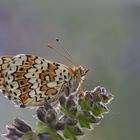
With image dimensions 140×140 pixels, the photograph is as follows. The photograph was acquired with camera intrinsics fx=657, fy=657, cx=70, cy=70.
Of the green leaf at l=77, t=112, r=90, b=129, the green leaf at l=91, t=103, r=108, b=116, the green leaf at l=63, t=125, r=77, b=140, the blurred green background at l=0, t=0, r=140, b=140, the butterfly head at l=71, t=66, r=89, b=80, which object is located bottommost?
the green leaf at l=63, t=125, r=77, b=140

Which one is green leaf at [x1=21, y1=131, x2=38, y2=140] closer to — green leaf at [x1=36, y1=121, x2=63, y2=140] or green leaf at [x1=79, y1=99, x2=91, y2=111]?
green leaf at [x1=36, y1=121, x2=63, y2=140]

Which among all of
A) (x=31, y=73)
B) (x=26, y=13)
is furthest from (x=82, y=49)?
(x=31, y=73)

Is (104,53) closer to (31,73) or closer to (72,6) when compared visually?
(72,6)

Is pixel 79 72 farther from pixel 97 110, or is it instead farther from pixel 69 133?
pixel 69 133

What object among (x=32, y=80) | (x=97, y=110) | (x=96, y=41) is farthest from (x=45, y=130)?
(x=96, y=41)

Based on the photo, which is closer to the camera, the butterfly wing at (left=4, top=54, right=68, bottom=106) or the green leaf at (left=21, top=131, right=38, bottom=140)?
the green leaf at (left=21, top=131, right=38, bottom=140)

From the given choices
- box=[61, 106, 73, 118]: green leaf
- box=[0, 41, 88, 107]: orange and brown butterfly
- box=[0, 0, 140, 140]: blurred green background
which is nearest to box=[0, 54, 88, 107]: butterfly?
box=[0, 41, 88, 107]: orange and brown butterfly

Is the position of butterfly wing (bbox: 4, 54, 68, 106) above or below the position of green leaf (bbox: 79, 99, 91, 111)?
above
